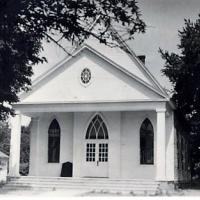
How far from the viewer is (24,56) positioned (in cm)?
977

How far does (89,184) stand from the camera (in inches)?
856

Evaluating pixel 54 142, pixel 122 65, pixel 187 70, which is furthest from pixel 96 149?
pixel 187 70

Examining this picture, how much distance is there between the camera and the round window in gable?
25047mm

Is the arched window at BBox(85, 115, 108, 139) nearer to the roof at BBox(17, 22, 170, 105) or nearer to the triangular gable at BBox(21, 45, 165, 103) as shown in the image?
the triangular gable at BBox(21, 45, 165, 103)

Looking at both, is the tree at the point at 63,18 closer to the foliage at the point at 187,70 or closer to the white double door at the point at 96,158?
the foliage at the point at 187,70

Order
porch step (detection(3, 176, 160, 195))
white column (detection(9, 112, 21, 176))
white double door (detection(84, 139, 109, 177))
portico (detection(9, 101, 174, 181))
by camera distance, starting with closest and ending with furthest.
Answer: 1. porch step (detection(3, 176, 160, 195))
2. portico (detection(9, 101, 174, 181))
3. white column (detection(9, 112, 21, 176))
4. white double door (detection(84, 139, 109, 177))

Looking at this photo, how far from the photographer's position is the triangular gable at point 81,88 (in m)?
23.8

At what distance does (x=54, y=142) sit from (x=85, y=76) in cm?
430

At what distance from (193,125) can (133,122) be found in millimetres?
7958

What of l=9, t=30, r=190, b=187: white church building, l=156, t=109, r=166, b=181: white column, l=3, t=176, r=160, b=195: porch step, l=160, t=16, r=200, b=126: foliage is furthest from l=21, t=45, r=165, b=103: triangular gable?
l=3, t=176, r=160, b=195: porch step

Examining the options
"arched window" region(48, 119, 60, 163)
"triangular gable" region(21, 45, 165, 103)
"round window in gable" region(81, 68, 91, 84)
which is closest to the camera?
"triangular gable" region(21, 45, 165, 103)

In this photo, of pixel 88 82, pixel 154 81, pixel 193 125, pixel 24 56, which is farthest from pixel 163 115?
pixel 24 56

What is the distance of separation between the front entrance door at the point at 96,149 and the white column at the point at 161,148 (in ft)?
12.7

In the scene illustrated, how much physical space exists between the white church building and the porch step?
54.4 inches
